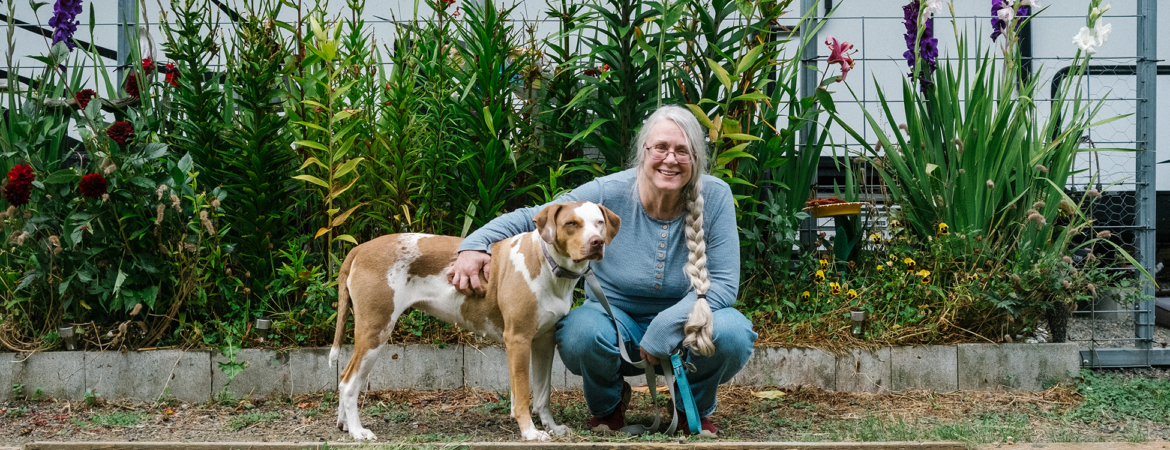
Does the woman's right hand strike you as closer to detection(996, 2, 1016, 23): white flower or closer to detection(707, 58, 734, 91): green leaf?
detection(707, 58, 734, 91): green leaf

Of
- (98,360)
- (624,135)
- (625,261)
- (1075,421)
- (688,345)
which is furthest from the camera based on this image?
(624,135)

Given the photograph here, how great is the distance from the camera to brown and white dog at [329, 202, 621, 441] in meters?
2.32

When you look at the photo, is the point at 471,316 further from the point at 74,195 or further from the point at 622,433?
the point at 74,195

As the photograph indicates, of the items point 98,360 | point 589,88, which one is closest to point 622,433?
point 589,88

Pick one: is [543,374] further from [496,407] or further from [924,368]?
[924,368]

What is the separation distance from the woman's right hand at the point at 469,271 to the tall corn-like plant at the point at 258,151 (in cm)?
130

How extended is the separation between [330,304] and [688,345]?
1653 millimetres

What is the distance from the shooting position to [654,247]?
8.44 ft

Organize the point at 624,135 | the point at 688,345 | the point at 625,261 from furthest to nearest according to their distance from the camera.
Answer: the point at 624,135 < the point at 625,261 < the point at 688,345

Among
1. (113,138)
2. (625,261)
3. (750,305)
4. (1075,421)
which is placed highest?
(113,138)

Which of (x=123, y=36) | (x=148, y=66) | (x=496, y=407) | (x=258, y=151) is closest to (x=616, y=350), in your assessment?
(x=496, y=407)

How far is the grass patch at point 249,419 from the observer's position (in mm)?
2829

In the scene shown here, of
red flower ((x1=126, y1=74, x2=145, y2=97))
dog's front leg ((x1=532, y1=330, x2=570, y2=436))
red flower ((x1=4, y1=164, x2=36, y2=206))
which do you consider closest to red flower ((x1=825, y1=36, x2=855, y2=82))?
dog's front leg ((x1=532, y1=330, x2=570, y2=436))

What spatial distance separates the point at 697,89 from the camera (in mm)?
3637
